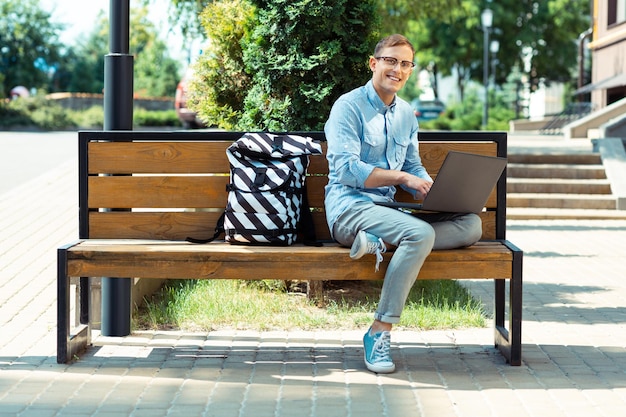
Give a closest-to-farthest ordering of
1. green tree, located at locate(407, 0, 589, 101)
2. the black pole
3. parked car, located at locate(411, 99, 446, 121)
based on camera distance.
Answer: the black pole < green tree, located at locate(407, 0, 589, 101) < parked car, located at locate(411, 99, 446, 121)

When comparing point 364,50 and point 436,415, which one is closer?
point 436,415

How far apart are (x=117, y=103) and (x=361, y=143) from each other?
1.50 m

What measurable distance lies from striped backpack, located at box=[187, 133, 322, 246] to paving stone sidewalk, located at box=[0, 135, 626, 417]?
66cm

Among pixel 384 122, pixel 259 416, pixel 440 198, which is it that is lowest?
pixel 259 416

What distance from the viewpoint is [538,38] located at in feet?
171

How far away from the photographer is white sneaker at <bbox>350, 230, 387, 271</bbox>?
5270 millimetres

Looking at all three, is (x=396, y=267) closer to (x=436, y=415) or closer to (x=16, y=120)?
(x=436, y=415)

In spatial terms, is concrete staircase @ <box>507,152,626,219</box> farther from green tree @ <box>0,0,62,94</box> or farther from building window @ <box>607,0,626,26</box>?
green tree @ <box>0,0,62,94</box>

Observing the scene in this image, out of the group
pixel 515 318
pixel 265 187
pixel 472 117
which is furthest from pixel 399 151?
pixel 472 117

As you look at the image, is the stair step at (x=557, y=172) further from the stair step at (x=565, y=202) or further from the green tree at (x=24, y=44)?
the green tree at (x=24, y=44)

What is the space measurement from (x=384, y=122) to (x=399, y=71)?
274mm

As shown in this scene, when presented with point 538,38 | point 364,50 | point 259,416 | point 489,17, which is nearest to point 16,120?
point 489,17

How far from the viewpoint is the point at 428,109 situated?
5381 centimetres

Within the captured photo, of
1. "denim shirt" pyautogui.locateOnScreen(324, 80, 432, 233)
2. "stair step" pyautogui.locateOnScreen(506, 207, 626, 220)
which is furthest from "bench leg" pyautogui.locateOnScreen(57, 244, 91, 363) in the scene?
"stair step" pyautogui.locateOnScreen(506, 207, 626, 220)
